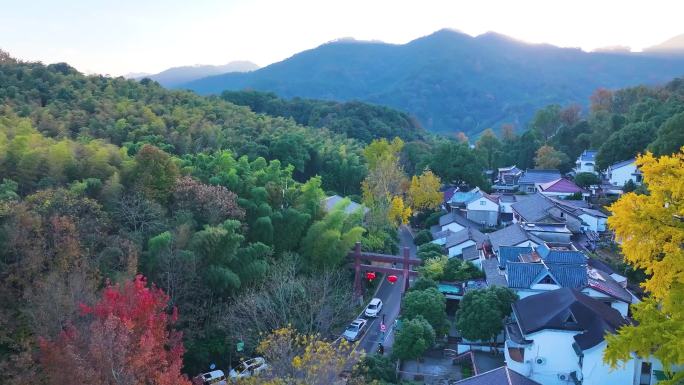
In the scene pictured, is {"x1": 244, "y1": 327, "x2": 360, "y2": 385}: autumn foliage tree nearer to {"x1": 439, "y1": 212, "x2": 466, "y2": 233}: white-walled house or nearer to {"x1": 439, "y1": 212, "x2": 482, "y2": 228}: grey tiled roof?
{"x1": 439, "y1": 212, "x2": 466, "y2": 233}: white-walled house

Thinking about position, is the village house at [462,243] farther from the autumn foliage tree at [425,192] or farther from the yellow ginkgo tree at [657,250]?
the yellow ginkgo tree at [657,250]

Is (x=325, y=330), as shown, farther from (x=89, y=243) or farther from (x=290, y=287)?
(x=89, y=243)

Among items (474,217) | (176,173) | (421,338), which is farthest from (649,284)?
(474,217)

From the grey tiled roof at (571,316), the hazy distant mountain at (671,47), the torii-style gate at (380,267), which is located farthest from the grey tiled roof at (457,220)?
the hazy distant mountain at (671,47)

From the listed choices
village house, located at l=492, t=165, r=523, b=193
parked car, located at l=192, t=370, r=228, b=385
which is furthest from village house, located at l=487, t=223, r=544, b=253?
village house, located at l=492, t=165, r=523, b=193

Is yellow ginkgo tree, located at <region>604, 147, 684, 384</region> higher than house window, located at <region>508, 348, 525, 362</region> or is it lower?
higher

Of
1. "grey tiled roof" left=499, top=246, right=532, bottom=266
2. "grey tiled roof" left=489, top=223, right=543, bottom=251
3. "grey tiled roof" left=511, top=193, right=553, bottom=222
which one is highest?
"grey tiled roof" left=499, top=246, right=532, bottom=266

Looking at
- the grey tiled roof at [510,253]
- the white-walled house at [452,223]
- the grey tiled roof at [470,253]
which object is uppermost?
the grey tiled roof at [510,253]

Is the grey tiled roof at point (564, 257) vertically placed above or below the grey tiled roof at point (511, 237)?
above
